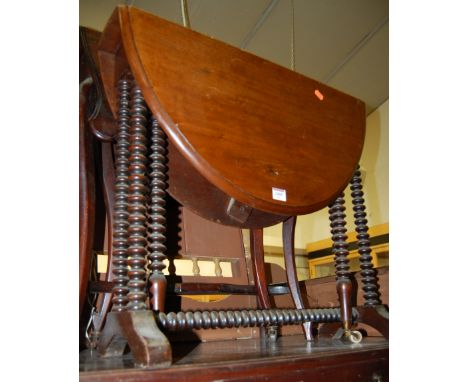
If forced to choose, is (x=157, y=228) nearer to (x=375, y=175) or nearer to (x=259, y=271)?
(x=259, y=271)

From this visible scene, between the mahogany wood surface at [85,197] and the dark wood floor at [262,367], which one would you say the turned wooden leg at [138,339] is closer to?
the dark wood floor at [262,367]

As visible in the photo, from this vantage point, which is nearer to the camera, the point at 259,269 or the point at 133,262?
the point at 133,262

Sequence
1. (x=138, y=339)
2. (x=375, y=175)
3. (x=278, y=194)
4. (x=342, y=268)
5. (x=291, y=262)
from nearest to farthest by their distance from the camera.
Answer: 1. (x=138, y=339)
2. (x=278, y=194)
3. (x=342, y=268)
4. (x=291, y=262)
5. (x=375, y=175)

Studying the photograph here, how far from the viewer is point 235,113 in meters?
1.09

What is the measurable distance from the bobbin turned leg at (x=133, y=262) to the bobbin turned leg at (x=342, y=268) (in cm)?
62

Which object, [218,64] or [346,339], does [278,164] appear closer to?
[218,64]

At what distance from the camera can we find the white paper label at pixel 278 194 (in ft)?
3.53

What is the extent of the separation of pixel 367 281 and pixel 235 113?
26.8 inches

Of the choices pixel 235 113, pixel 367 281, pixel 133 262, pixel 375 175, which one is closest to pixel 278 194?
pixel 235 113

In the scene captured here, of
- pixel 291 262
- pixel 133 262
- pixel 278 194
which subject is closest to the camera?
pixel 133 262

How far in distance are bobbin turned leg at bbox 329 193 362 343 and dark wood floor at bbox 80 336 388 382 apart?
4.6 inches
